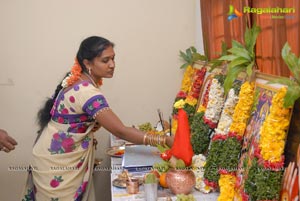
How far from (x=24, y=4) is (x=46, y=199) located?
5.20 ft

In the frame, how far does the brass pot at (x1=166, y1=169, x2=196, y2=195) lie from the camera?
1.48 m

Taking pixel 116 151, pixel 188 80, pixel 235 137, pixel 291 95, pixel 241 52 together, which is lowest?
pixel 116 151

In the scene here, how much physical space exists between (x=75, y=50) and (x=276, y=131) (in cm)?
203

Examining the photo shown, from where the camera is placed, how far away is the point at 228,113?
159 cm

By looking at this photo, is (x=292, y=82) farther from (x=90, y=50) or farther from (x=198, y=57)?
(x=198, y=57)

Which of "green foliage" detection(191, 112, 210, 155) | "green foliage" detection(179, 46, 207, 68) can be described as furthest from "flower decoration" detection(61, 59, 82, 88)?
"green foliage" detection(179, 46, 207, 68)

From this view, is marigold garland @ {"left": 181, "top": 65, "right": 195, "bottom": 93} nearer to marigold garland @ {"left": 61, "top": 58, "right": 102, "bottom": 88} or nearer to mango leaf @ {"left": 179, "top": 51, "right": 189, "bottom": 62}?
mango leaf @ {"left": 179, "top": 51, "right": 189, "bottom": 62}

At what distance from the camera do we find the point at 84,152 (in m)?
1.93

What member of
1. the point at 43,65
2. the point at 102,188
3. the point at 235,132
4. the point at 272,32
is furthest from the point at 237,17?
the point at 102,188

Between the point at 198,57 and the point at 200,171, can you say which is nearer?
the point at 200,171

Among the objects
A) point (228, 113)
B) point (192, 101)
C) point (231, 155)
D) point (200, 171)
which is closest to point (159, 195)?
point (200, 171)

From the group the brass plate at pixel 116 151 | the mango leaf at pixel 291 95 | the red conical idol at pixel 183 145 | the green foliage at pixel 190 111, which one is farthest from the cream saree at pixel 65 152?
the mango leaf at pixel 291 95

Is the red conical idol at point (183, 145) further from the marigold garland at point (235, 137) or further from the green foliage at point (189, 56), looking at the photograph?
the green foliage at point (189, 56)

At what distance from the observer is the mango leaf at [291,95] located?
41.5 inches
